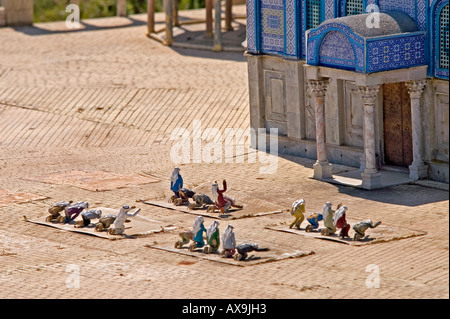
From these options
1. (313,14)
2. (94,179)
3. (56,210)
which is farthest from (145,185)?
(313,14)

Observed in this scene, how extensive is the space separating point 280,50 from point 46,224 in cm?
802

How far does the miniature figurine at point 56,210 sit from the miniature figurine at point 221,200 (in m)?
2.82

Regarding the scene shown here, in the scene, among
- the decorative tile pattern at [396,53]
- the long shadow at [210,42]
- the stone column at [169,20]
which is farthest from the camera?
the stone column at [169,20]

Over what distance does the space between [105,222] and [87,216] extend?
0.49m

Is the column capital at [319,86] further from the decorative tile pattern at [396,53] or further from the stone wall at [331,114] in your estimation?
the decorative tile pattern at [396,53]

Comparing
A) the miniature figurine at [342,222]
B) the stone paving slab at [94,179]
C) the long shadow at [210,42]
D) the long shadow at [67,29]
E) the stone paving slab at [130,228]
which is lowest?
the stone paving slab at [94,179]

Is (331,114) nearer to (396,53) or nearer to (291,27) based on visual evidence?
(291,27)

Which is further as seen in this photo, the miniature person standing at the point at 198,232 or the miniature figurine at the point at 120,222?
the miniature figurine at the point at 120,222

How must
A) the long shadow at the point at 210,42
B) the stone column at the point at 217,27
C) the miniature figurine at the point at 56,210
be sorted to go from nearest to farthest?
the miniature figurine at the point at 56,210, the stone column at the point at 217,27, the long shadow at the point at 210,42

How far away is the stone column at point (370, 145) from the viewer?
2569 cm

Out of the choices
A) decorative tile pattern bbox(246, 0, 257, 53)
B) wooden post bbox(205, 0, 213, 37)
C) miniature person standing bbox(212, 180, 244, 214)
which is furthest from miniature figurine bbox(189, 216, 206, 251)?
wooden post bbox(205, 0, 213, 37)

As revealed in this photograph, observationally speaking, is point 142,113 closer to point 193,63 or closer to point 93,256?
point 193,63

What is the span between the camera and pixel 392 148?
27.2m

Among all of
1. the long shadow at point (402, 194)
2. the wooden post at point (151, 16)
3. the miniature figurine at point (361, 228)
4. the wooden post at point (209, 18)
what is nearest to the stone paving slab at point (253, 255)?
the miniature figurine at point (361, 228)
